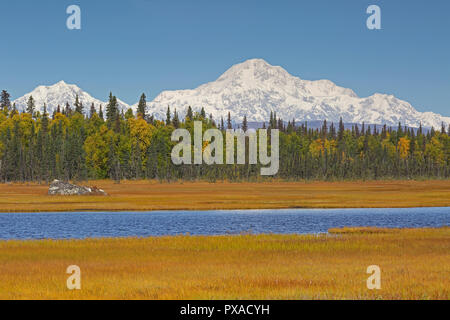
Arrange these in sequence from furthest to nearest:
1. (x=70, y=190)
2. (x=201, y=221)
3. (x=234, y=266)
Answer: (x=70, y=190), (x=201, y=221), (x=234, y=266)

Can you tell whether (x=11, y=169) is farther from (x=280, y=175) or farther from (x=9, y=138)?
(x=280, y=175)

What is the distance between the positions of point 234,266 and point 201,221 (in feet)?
92.8

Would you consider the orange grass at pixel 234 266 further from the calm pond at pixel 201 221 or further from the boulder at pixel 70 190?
the boulder at pixel 70 190

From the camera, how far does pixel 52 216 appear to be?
60.7 m

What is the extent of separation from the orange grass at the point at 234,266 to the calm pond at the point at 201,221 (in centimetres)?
789

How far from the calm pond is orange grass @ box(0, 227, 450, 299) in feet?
25.9

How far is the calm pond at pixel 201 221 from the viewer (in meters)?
46.8

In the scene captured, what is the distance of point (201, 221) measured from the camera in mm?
55969

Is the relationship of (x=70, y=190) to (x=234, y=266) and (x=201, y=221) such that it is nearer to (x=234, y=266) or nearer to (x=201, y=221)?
(x=201, y=221)

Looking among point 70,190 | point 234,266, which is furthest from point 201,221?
point 70,190

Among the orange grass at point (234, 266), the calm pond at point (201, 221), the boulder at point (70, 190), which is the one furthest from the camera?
the boulder at point (70, 190)

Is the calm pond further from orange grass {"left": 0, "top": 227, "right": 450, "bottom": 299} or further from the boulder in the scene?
the boulder

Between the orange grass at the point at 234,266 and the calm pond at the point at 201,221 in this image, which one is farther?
the calm pond at the point at 201,221

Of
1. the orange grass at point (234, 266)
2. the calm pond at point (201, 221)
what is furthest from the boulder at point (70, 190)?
the orange grass at point (234, 266)
